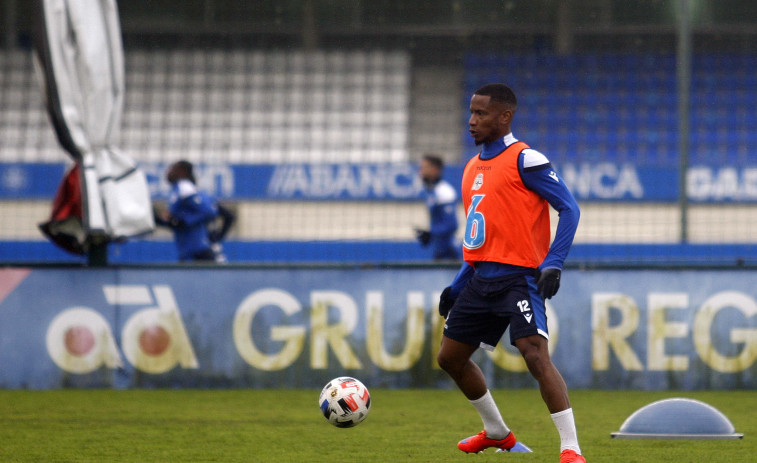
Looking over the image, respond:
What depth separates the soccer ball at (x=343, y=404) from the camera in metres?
5.34

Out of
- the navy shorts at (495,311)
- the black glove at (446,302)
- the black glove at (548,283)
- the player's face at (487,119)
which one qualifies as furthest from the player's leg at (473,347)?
the player's face at (487,119)

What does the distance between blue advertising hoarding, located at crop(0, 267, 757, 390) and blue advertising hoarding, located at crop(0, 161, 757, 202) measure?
6.31 meters

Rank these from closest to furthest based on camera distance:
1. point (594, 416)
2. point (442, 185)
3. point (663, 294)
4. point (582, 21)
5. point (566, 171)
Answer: point (594, 416) < point (663, 294) < point (442, 185) < point (566, 171) < point (582, 21)

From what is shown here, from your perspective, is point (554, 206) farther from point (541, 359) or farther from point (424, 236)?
point (424, 236)

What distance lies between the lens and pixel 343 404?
210 inches

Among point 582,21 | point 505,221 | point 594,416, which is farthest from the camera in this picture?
point 582,21

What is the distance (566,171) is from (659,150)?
1410 millimetres

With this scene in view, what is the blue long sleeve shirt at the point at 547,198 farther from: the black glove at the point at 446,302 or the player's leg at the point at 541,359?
the black glove at the point at 446,302

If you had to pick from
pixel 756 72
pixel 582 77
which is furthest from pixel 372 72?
pixel 756 72

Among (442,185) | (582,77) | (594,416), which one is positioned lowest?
(594,416)

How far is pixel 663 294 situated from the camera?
8211 millimetres

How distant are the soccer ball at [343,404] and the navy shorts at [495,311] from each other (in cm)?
74

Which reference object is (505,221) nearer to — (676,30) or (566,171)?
(566,171)

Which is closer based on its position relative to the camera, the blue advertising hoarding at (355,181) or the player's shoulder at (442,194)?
the player's shoulder at (442,194)
